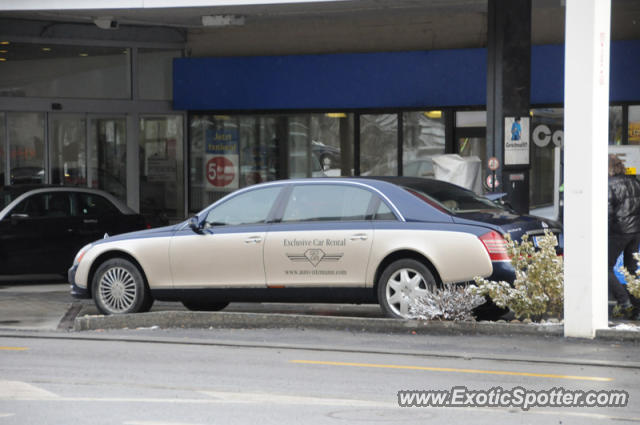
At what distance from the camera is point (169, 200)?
78.5 feet

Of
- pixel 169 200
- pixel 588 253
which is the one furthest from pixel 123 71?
pixel 588 253

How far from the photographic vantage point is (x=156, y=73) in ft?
77.3

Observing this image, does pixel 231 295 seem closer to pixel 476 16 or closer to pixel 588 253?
pixel 588 253

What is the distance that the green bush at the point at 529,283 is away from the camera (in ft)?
35.2

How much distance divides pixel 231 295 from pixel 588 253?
159 inches

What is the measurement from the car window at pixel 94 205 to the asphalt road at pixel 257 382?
7.13m

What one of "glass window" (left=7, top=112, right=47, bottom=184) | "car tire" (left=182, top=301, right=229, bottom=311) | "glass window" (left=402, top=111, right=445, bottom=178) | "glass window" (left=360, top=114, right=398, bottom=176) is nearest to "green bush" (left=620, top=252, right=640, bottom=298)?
"car tire" (left=182, top=301, right=229, bottom=311)

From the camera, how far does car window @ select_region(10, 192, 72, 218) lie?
56.7ft

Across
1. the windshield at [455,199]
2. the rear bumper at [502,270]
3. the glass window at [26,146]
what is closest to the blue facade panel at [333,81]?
the glass window at [26,146]

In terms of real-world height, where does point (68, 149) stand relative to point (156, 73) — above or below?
below

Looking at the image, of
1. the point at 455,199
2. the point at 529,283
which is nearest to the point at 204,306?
the point at 455,199

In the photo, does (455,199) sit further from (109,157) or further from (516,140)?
(109,157)

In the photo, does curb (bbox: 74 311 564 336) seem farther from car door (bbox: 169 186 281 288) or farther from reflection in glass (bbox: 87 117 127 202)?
reflection in glass (bbox: 87 117 127 202)

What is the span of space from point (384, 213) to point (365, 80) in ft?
32.9
